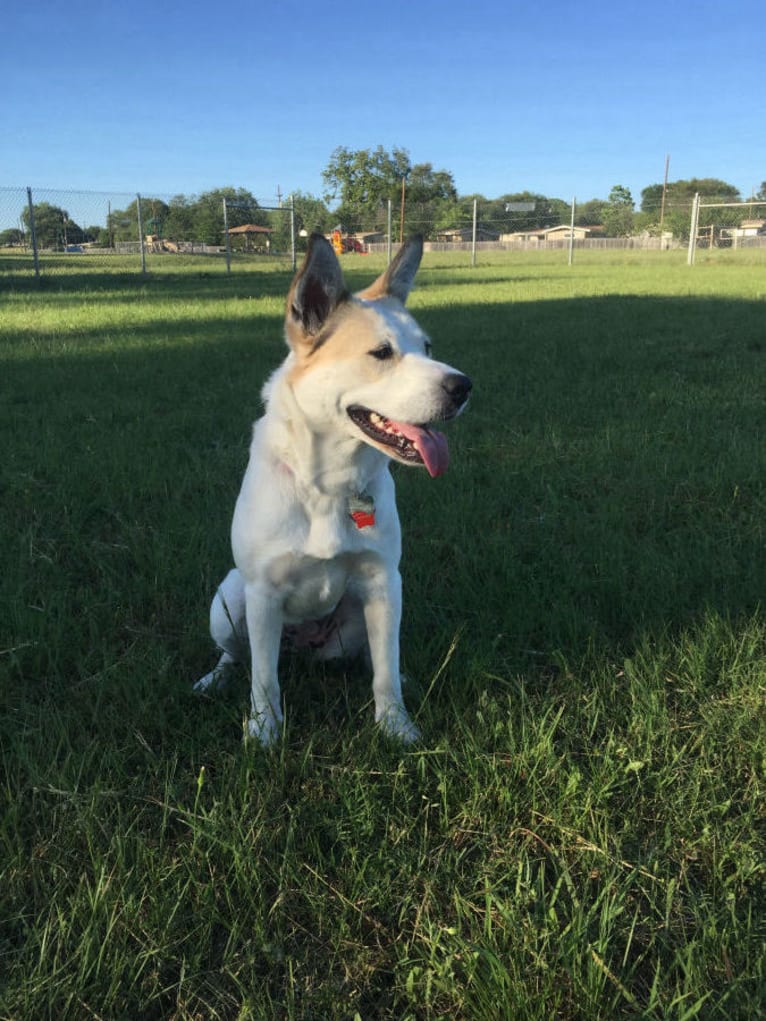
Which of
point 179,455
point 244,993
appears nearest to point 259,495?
point 244,993

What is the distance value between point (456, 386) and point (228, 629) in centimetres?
107

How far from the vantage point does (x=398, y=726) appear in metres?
2.09

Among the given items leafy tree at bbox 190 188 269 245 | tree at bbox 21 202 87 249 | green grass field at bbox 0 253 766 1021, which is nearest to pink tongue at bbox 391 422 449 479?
green grass field at bbox 0 253 766 1021

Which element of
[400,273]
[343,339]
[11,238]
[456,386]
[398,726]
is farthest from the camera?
[11,238]

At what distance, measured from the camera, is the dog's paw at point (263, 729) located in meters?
2.01

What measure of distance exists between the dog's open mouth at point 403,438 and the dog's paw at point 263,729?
82cm

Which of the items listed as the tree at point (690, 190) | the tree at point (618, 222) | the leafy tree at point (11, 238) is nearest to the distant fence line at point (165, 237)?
the leafy tree at point (11, 238)

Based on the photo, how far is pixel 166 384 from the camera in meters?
6.05

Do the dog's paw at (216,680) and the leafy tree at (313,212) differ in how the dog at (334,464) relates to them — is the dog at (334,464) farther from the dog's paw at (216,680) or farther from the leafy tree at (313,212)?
the leafy tree at (313,212)

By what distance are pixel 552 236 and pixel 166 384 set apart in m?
49.6

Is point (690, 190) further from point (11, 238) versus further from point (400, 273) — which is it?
point (400, 273)

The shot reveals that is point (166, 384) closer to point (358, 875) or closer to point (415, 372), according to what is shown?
point (415, 372)

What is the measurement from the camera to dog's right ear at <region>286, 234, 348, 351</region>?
1.96 m

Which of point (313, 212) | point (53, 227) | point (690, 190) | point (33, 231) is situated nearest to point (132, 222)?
point (53, 227)
